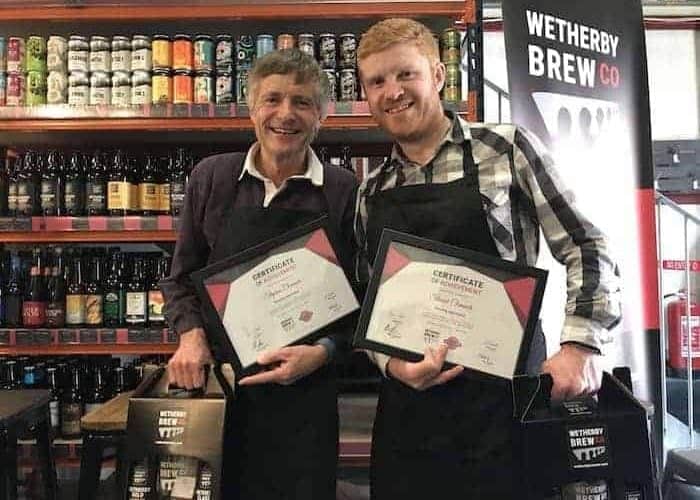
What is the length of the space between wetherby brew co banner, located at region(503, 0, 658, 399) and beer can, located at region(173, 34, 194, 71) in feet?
4.52

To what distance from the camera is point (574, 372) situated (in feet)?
4.24

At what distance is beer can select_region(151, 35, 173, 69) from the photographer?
2850mm

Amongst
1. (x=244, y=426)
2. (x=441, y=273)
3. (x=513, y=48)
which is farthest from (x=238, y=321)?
(x=513, y=48)

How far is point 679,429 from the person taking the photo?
447 centimetres

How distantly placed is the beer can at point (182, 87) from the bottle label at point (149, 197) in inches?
15.2

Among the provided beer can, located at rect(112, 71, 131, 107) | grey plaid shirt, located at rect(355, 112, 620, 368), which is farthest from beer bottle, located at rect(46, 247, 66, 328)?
grey plaid shirt, located at rect(355, 112, 620, 368)

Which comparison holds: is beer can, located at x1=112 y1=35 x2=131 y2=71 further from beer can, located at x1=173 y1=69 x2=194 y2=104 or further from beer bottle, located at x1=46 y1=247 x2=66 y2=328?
beer bottle, located at x1=46 y1=247 x2=66 y2=328

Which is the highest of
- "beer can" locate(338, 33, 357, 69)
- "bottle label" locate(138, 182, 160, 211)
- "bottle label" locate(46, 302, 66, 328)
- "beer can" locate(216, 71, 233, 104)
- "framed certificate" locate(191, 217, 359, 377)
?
"beer can" locate(338, 33, 357, 69)

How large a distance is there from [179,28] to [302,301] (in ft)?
6.84

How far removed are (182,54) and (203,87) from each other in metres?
0.17

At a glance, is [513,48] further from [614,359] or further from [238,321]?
[238,321]

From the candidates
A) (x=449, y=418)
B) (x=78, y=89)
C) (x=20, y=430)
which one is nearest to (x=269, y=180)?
(x=449, y=418)

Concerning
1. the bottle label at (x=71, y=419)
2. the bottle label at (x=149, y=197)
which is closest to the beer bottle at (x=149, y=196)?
the bottle label at (x=149, y=197)

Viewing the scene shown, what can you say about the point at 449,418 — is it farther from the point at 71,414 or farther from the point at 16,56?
the point at 16,56
